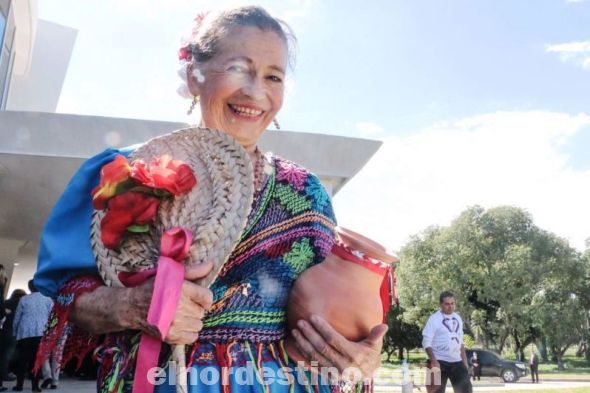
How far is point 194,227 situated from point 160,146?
0.73 ft

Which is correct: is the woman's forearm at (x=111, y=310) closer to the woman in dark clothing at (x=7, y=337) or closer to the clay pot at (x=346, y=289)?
the clay pot at (x=346, y=289)

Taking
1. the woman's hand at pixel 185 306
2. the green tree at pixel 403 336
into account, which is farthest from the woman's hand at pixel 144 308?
the green tree at pixel 403 336

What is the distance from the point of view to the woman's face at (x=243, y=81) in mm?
1257

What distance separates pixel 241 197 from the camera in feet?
3.57

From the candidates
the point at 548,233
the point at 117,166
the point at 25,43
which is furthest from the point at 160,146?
the point at 548,233

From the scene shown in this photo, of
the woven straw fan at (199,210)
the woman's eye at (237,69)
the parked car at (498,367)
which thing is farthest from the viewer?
the parked car at (498,367)

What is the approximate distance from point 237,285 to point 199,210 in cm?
22

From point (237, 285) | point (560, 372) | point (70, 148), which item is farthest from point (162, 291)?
point (560, 372)

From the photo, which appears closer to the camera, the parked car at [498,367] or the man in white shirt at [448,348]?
the man in white shirt at [448,348]

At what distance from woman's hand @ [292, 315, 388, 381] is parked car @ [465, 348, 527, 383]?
2087 centimetres

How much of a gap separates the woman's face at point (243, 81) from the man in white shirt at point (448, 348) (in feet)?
18.5

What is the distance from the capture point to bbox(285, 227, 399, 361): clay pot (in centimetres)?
112

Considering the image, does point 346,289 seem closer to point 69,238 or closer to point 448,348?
point 69,238

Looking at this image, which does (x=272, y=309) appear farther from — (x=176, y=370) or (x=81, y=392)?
(x=81, y=392)
